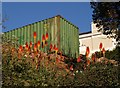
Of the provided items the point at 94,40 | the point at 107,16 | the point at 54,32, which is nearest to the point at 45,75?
the point at 107,16

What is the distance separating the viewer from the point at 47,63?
12.0 metres

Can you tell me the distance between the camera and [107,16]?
695 inches

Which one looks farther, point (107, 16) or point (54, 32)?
point (54, 32)

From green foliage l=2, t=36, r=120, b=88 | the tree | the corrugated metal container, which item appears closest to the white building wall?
the corrugated metal container

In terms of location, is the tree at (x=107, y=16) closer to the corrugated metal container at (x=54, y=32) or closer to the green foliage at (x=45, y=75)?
the corrugated metal container at (x=54, y=32)

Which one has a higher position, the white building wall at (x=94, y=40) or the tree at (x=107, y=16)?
the white building wall at (x=94, y=40)

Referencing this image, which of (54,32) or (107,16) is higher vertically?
(107,16)

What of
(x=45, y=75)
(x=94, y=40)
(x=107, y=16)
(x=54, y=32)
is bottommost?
(x=45, y=75)

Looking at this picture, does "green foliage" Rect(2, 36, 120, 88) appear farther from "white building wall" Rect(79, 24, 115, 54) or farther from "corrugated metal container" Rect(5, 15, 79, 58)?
"white building wall" Rect(79, 24, 115, 54)

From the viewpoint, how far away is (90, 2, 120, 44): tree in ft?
56.2

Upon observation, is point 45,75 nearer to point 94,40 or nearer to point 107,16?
point 107,16

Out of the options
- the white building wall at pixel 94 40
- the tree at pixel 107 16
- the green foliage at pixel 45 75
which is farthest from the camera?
the white building wall at pixel 94 40

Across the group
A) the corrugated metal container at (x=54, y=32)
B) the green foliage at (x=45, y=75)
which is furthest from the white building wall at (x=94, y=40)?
the green foliage at (x=45, y=75)

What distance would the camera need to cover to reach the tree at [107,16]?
17142 millimetres
